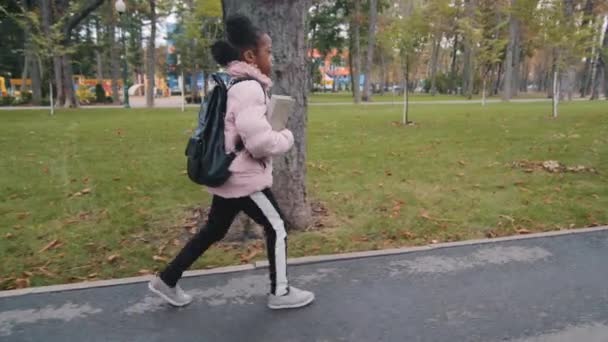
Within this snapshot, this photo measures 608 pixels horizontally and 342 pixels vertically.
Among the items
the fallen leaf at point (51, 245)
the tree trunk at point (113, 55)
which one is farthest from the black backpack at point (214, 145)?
the tree trunk at point (113, 55)

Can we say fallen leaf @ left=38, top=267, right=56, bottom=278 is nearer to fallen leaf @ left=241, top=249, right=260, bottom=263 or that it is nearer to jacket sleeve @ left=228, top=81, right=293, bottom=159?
fallen leaf @ left=241, top=249, right=260, bottom=263

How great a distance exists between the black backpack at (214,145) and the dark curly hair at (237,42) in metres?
0.14

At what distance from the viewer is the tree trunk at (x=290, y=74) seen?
4.75 metres

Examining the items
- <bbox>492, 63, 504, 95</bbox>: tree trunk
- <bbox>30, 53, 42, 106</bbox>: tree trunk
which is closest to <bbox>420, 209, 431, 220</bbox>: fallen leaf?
<bbox>30, 53, 42, 106</bbox>: tree trunk

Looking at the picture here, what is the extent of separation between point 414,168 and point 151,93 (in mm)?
24965

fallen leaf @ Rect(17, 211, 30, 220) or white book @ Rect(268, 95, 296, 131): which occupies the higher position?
white book @ Rect(268, 95, 296, 131)

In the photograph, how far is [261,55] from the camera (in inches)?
122

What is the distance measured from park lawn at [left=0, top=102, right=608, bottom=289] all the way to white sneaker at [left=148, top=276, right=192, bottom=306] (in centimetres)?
78

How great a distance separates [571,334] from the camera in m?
3.08

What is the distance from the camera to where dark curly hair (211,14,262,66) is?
3064mm

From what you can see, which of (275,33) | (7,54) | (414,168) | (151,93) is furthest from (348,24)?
(275,33)

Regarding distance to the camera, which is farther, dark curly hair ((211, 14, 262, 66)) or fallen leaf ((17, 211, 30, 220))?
fallen leaf ((17, 211, 30, 220))

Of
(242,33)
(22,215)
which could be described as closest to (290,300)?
(242,33)

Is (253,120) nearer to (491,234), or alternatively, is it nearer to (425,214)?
(491,234)
